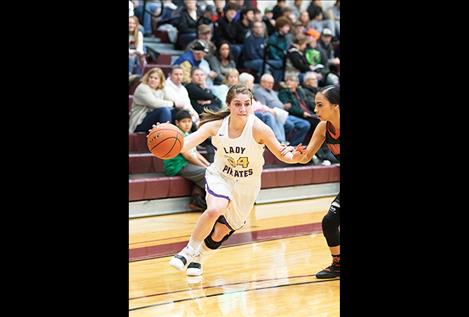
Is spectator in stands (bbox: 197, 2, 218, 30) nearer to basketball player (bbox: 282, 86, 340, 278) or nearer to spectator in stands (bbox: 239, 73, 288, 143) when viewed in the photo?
spectator in stands (bbox: 239, 73, 288, 143)

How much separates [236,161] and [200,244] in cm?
64

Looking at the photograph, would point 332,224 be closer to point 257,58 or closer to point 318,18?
point 257,58

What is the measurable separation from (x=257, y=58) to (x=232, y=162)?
5407mm

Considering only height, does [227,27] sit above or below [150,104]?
above

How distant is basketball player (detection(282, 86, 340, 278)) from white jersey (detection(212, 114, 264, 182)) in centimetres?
20

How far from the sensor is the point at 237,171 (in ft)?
14.9

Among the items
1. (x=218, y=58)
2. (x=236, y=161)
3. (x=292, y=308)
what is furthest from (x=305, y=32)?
(x=292, y=308)

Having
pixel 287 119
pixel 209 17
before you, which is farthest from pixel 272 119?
pixel 209 17

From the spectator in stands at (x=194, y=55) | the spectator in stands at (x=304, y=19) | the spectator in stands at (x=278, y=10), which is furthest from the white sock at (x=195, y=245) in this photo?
the spectator in stands at (x=304, y=19)

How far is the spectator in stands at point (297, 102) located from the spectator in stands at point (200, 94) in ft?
2.99

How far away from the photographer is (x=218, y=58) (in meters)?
9.12

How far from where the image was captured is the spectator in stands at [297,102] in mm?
7535
